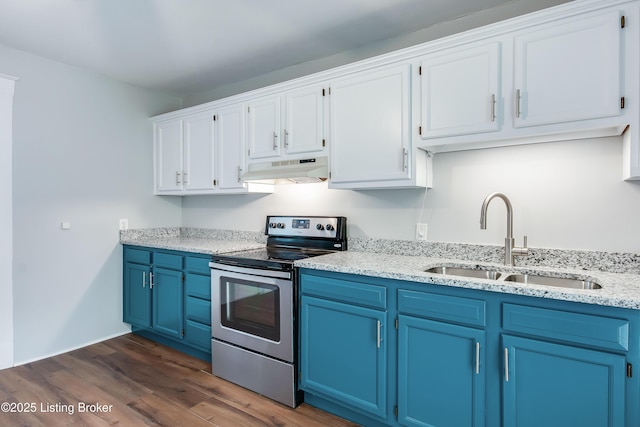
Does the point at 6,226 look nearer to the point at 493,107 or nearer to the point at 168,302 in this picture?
the point at 168,302

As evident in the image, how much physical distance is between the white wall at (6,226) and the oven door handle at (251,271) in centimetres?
159

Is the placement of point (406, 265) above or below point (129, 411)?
above

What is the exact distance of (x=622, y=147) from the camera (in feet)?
6.23

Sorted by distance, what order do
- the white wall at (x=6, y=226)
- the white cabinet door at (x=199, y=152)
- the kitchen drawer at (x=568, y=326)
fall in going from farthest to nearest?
the white cabinet door at (x=199, y=152), the white wall at (x=6, y=226), the kitchen drawer at (x=568, y=326)

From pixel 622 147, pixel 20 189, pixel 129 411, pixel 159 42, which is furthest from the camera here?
pixel 20 189

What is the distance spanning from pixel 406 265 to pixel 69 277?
2895mm

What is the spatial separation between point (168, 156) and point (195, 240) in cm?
88

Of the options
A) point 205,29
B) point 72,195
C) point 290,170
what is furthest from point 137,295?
point 205,29

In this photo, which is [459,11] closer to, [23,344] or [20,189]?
[20,189]

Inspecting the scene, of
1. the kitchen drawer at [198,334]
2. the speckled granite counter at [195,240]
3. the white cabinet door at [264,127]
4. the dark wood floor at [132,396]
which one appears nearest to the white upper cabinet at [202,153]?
the white cabinet door at [264,127]

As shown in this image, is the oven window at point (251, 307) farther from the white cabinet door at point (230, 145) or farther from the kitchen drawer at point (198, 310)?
the white cabinet door at point (230, 145)

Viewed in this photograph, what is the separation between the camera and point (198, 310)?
9.61 ft

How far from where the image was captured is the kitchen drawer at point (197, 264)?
2.88m

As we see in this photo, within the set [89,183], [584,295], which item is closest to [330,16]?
[584,295]
